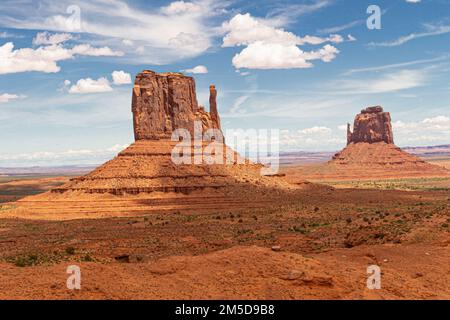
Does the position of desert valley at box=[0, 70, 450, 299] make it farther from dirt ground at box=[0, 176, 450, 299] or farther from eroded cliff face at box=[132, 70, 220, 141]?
eroded cliff face at box=[132, 70, 220, 141]

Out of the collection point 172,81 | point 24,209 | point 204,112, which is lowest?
point 24,209

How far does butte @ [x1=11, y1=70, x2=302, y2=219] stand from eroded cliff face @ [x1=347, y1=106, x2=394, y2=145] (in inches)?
3412

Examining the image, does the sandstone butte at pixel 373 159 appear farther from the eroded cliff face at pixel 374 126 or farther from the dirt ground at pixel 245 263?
the dirt ground at pixel 245 263

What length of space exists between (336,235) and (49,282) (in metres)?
21.9

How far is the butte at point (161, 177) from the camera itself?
2522 inches

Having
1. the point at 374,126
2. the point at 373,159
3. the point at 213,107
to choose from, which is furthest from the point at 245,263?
the point at 374,126

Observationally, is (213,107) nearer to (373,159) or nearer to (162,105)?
(162,105)

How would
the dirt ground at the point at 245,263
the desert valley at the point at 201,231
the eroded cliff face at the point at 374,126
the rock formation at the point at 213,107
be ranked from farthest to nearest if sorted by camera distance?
the eroded cliff face at the point at 374,126, the rock formation at the point at 213,107, the desert valley at the point at 201,231, the dirt ground at the point at 245,263

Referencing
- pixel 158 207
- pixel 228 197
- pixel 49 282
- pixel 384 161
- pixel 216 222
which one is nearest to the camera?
pixel 49 282

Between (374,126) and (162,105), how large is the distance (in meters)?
98.9

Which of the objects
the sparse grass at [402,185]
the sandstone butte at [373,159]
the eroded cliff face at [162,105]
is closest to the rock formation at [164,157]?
the eroded cliff face at [162,105]

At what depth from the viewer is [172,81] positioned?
278 ft
